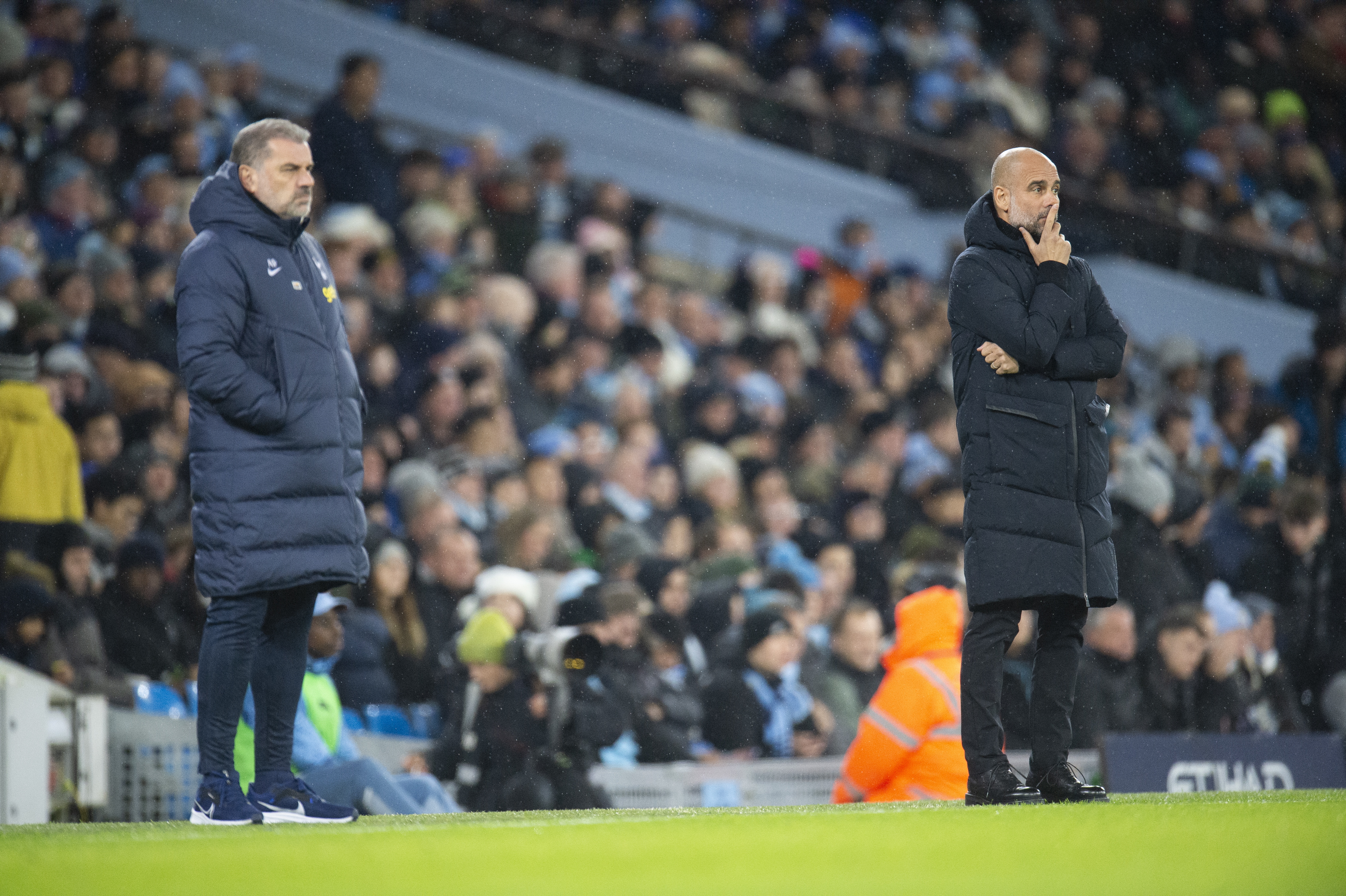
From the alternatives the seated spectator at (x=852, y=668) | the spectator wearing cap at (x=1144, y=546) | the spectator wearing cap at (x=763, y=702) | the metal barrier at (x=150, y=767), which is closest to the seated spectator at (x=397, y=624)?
the metal barrier at (x=150, y=767)

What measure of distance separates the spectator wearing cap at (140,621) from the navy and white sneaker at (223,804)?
106 inches

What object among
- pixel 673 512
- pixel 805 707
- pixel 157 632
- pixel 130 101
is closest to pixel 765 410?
pixel 673 512

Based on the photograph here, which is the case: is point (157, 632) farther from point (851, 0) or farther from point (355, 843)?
point (851, 0)

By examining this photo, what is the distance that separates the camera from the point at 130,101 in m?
8.53

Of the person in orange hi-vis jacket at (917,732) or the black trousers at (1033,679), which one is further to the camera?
the person in orange hi-vis jacket at (917,732)

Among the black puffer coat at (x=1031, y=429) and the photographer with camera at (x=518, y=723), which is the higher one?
the black puffer coat at (x=1031, y=429)

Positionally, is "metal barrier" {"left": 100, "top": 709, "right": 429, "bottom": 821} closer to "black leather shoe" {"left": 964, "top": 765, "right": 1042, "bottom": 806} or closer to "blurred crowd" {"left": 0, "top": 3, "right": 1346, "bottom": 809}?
"blurred crowd" {"left": 0, "top": 3, "right": 1346, "bottom": 809}

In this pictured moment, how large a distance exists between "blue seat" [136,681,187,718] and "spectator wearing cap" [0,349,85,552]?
899mm

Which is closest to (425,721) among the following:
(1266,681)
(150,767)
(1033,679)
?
(150,767)

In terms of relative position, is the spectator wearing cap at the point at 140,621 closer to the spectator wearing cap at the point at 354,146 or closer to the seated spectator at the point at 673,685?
the seated spectator at the point at 673,685

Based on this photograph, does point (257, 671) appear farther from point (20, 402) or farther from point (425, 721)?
point (20, 402)

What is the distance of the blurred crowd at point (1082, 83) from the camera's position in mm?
12070

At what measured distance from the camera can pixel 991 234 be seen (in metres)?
3.78

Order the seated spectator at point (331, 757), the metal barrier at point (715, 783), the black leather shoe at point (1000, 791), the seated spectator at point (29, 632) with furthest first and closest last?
the metal barrier at point (715, 783), the seated spectator at point (29, 632), the seated spectator at point (331, 757), the black leather shoe at point (1000, 791)
